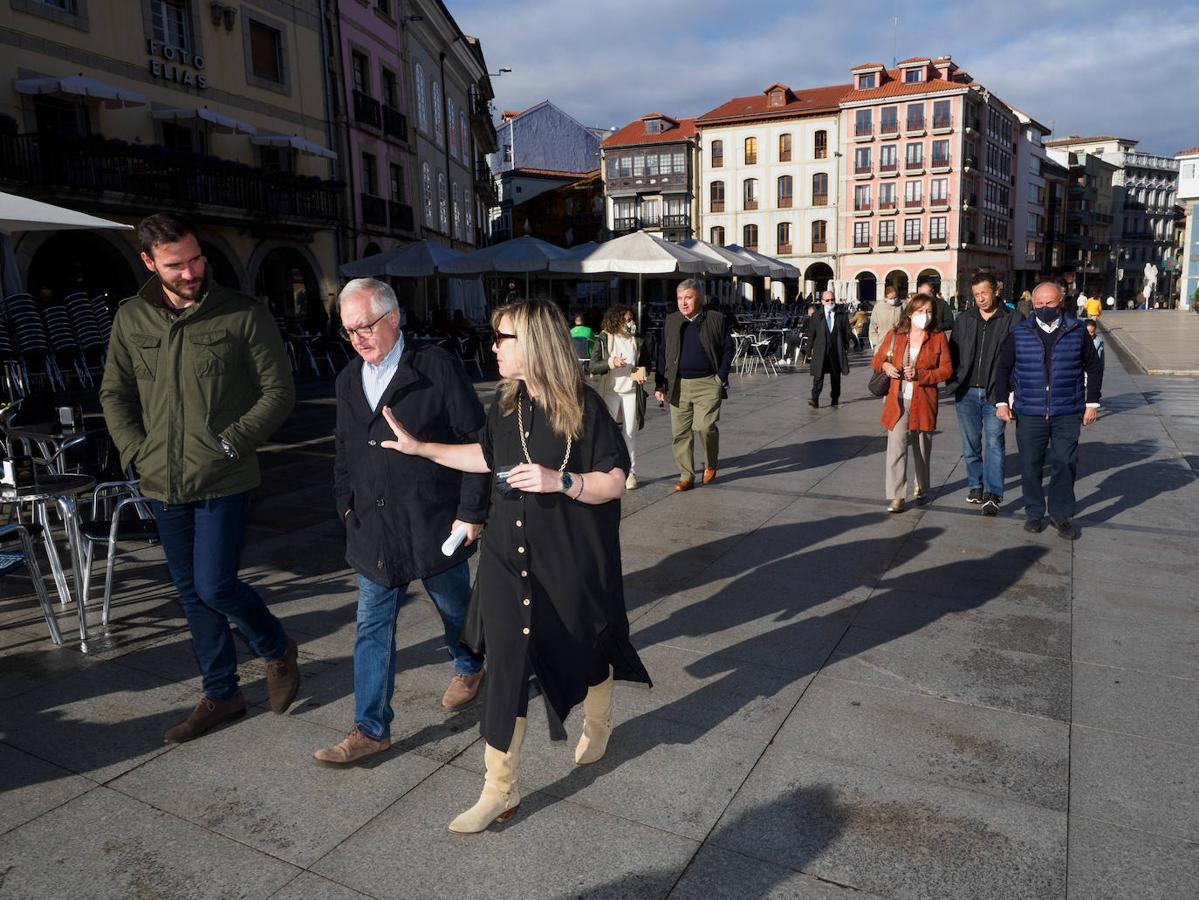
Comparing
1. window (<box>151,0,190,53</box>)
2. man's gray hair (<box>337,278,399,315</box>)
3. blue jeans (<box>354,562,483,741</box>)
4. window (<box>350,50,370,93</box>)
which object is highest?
window (<box>350,50,370,93</box>)

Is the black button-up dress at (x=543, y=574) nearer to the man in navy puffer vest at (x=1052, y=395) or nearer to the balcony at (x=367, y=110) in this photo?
the man in navy puffer vest at (x=1052, y=395)

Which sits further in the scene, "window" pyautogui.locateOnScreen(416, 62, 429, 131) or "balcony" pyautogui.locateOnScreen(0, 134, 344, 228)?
"window" pyautogui.locateOnScreen(416, 62, 429, 131)

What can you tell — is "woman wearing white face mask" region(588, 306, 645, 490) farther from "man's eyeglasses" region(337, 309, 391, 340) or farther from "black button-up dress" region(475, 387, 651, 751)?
"black button-up dress" region(475, 387, 651, 751)

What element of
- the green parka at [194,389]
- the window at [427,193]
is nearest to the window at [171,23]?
the window at [427,193]

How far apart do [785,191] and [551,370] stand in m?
60.0

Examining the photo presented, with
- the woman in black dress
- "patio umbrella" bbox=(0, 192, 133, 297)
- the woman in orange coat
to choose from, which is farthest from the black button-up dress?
"patio umbrella" bbox=(0, 192, 133, 297)

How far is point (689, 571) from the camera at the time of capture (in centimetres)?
541

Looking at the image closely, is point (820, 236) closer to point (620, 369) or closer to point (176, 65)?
point (176, 65)

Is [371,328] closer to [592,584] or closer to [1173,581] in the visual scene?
[592,584]

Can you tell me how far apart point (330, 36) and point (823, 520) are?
2197cm

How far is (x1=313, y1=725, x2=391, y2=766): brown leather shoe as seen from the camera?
312 centimetres

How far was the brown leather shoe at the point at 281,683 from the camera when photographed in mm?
3570

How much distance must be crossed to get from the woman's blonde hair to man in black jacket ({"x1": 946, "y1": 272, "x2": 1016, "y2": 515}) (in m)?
4.88

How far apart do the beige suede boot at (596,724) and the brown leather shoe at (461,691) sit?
25.2 inches
